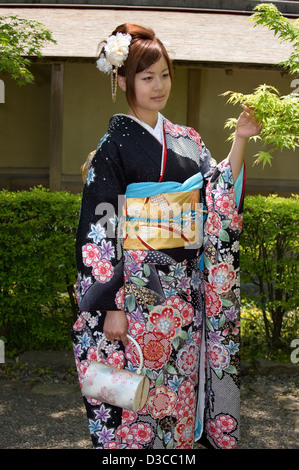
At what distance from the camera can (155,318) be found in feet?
8.79

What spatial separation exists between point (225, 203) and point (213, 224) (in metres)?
0.12

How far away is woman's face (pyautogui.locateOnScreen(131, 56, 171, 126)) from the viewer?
2.61 metres

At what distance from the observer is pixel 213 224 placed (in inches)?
113

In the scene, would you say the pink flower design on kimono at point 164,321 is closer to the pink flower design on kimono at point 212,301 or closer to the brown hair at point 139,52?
the pink flower design on kimono at point 212,301

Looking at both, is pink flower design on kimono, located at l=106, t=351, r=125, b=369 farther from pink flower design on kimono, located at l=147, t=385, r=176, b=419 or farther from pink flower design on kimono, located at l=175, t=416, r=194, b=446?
pink flower design on kimono, located at l=175, t=416, r=194, b=446

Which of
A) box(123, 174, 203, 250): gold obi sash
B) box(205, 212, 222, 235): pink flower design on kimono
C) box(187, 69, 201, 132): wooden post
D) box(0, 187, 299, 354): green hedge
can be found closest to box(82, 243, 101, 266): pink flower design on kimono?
box(123, 174, 203, 250): gold obi sash

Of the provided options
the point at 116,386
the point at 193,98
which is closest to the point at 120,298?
the point at 116,386

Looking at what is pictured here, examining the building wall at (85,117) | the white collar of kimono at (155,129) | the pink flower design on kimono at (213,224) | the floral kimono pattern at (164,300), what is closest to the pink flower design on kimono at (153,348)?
the floral kimono pattern at (164,300)

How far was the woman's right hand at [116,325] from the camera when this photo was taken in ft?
8.68

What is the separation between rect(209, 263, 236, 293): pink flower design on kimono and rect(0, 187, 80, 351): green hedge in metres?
2.21

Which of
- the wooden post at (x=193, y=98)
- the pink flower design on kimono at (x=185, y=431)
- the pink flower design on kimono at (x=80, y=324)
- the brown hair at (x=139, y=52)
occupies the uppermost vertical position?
the brown hair at (x=139, y=52)

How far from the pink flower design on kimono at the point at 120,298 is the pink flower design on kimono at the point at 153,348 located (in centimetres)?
18

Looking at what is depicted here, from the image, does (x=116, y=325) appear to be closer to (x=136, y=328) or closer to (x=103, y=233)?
(x=136, y=328)

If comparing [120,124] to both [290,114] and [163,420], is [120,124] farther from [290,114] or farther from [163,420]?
[163,420]
